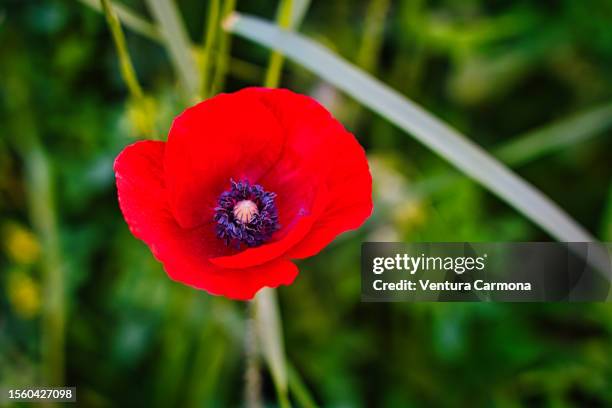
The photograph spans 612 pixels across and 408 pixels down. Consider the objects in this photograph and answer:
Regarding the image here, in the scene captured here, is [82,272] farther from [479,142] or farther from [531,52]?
[531,52]

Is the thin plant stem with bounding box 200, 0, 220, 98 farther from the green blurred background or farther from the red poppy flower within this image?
the green blurred background

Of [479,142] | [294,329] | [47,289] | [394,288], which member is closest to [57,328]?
[47,289]

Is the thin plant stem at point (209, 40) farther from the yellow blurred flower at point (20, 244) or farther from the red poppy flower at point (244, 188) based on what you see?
the yellow blurred flower at point (20, 244)

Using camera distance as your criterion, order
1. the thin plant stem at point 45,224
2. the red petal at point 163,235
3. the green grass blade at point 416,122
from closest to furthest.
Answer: the red petal at point 163,235
the green grass blade at point 416,122
the thin plant stem at point 45,224

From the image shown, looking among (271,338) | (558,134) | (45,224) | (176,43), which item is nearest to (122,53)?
(176,43)

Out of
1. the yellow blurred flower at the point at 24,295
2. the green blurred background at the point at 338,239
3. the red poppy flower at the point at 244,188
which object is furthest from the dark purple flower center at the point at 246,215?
the yellow blurred flower at the point at 24,295

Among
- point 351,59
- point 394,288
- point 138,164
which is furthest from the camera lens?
point 351,59

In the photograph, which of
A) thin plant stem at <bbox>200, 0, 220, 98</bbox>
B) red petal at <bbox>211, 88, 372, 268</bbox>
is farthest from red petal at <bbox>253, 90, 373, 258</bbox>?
thin plant stem at <bbox>200, 0, 220, 98</bbox>
